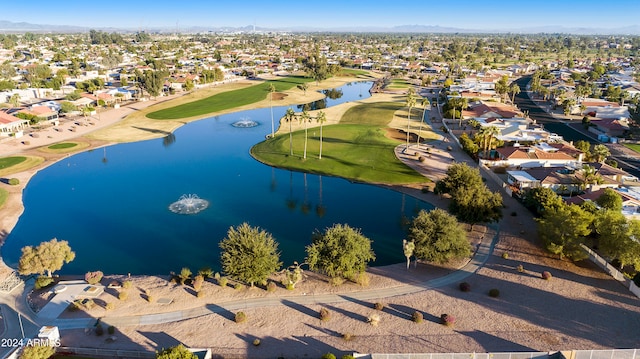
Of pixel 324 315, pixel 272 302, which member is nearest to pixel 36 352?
pixel 272 302

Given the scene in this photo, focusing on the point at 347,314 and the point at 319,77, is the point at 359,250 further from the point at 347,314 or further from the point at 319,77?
the point at 319,77

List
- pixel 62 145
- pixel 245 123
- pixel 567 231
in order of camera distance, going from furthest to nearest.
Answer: pixel 245 123 < pixel 62 145 < pixel 567 231

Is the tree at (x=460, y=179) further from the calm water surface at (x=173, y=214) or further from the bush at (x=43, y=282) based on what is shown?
the bush at (x=43, y=282)

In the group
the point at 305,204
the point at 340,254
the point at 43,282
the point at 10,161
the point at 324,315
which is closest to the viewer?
the point at 324,315

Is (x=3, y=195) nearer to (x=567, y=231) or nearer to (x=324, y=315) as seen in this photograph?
(x=324, y=315)

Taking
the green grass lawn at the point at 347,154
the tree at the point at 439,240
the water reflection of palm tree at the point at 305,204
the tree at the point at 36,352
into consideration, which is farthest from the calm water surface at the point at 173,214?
the tree at the point at 36,352

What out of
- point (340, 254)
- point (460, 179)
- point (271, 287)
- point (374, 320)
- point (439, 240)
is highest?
point (460, 179)

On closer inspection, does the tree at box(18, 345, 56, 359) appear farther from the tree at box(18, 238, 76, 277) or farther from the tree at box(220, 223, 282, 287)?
the tree at box(220, 223, 282, 287)
